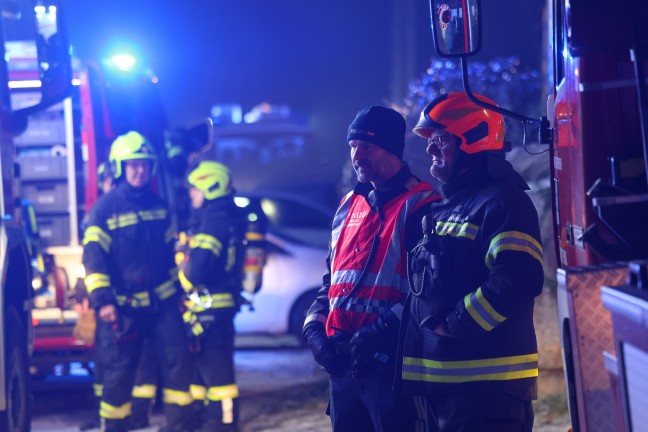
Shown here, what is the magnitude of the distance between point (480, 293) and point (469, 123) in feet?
2.16

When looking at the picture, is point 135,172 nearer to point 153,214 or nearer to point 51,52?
point 153,214

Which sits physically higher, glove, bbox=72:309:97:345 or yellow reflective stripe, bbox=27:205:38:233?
yellow reflective stripe, bbox=27:205:38:233

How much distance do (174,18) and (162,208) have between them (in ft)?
79.7

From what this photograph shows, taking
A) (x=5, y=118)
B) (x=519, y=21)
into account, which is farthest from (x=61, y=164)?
(x=519, y=21)

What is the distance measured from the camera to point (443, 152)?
365 cm

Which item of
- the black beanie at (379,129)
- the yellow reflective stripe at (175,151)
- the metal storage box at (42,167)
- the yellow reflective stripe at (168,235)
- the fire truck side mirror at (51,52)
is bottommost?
the yellow reflective stripe at (168,235)

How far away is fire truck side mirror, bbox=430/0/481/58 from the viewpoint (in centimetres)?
338

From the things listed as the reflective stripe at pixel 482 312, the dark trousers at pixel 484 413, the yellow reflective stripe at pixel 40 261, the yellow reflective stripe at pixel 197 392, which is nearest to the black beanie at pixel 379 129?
the reflective stripe at pixel 482 312

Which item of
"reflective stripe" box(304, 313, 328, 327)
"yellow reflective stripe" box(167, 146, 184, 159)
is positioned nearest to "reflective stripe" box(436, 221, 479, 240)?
"reflective stripe" box(304, 313, 328, 327)

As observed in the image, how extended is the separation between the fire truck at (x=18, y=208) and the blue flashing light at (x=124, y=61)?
85.6 inches

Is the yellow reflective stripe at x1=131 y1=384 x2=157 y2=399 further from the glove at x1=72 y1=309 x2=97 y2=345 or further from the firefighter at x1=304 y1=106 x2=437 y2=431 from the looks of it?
the firefighter at x1=304 y1=106 x2=437 y2=431

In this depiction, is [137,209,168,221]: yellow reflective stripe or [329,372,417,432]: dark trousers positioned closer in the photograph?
[329,372,417,432]: dark trousers

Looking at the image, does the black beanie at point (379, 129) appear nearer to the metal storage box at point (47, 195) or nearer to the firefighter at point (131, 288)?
the firefighter at point (131, 288)

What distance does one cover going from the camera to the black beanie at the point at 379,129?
13.1 ft
